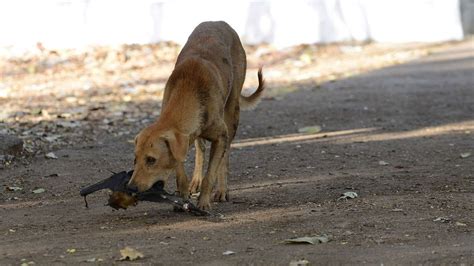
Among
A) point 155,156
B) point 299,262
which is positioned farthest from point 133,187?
point 299,262

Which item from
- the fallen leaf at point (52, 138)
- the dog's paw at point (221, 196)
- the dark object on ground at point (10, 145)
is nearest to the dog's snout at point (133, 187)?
the dog's paw at point (221, 196)

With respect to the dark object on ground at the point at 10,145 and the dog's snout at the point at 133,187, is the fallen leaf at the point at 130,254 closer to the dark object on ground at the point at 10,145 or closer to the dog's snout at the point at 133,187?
the dog's snout at the point at 133,187

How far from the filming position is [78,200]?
316 inches

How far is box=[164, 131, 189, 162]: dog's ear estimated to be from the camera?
22.7 feet

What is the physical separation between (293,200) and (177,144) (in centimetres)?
126

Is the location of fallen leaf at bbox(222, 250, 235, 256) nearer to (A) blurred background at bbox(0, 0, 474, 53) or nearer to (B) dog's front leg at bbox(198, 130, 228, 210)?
(B) dog's front leg at bbox(198, 130, 228, 210)

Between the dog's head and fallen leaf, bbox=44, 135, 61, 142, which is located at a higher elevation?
the dog's head

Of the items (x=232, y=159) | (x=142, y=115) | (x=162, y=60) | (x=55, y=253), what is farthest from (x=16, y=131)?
(x=162, y=60)

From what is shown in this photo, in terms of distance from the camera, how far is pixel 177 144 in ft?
22.8

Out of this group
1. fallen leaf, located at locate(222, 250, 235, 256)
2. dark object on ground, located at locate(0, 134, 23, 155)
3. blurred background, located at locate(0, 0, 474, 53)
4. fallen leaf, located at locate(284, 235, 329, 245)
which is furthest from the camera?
blurred background, located at locate(0, 0, 474, 53)

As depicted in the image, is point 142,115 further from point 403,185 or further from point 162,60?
point 162,60

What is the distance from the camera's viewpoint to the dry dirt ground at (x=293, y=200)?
6.11m

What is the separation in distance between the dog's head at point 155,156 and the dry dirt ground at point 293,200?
1.05 ft

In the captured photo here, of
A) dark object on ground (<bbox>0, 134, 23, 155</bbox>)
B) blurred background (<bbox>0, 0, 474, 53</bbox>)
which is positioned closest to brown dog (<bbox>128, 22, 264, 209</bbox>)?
dark object on ground (<bbox>0, 134, 23, 155</bbox>)
